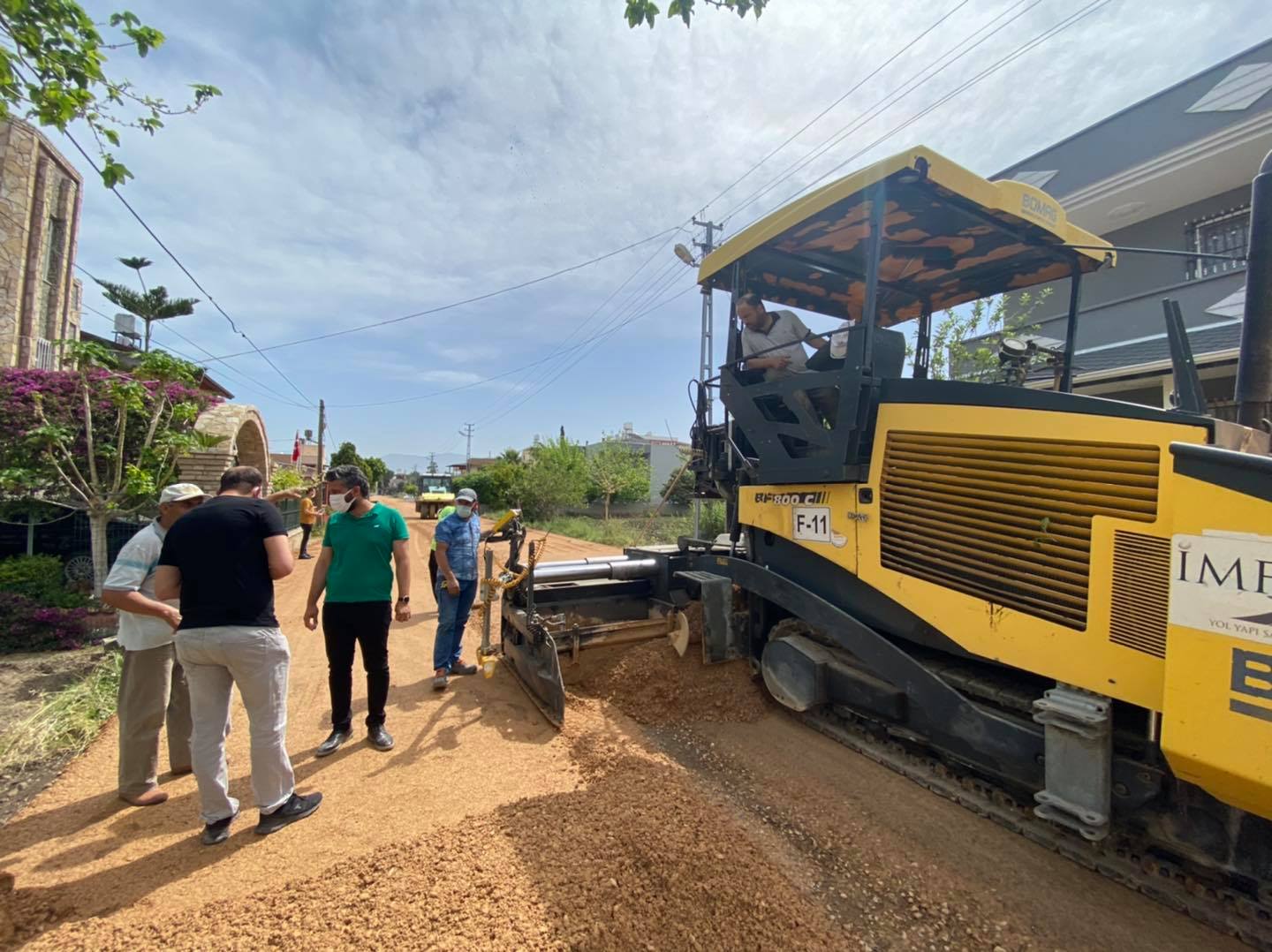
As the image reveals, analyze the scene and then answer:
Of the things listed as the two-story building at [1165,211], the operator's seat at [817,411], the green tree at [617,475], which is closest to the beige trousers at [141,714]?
the operator's seat at [817,411]

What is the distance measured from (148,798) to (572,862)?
238 cm

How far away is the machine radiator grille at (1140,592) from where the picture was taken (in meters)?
2.05

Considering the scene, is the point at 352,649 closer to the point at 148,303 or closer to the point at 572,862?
the point at 572,862

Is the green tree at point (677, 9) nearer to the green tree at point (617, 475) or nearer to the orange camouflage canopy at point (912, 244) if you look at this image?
the orange camouflage canopy at point (912, 244)

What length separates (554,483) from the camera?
1073 inches

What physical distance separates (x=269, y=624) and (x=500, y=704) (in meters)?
2.07

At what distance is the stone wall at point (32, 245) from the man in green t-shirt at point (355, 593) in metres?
11.0

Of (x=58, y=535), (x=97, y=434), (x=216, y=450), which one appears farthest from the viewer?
(x=216, y=450)

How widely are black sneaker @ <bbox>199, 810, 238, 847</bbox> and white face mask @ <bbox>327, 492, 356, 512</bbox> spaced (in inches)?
69.7

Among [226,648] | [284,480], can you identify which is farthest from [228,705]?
[284,480]

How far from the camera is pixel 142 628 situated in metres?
3.12

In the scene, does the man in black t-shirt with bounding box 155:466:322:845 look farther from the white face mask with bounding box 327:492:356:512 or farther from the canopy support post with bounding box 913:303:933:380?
the canopy support post with bounding box 913:303:933:380

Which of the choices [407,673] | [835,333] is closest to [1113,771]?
[835,333]

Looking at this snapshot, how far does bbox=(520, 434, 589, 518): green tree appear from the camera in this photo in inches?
1077
